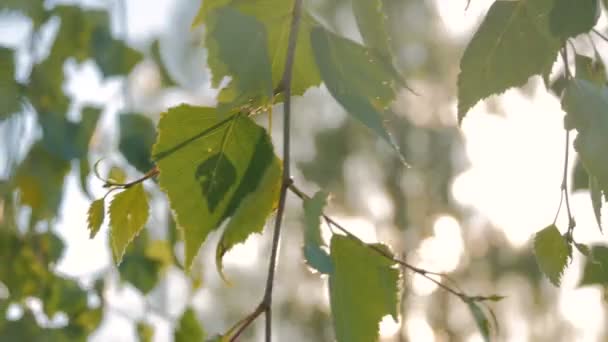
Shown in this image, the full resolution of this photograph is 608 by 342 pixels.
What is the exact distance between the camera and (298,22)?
12.4 inches

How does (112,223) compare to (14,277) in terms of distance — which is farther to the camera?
(14,277)

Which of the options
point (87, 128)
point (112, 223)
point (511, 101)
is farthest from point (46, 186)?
point (511, 101)

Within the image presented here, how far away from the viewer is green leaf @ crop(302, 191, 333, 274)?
0.29 meters

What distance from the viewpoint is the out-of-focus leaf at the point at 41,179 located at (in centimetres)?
89

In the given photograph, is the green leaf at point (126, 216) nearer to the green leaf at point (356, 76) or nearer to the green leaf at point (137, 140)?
the green leaf at point (356, 76)

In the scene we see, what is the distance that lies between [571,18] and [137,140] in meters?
0.52

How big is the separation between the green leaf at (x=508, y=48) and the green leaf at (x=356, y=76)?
0.09 feet

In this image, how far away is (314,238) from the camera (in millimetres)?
289

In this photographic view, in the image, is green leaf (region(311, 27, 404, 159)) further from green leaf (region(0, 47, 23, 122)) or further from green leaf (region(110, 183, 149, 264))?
green leaf (region(0, 47, 23, 122))

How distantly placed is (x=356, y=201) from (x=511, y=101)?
85 cm

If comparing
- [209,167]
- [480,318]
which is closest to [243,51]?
[209,167]

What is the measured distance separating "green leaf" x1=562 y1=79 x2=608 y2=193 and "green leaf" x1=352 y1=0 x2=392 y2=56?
0.06 m

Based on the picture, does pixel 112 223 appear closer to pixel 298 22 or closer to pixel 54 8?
pixel 298 22

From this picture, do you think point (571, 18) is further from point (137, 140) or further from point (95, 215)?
point (137, 140)
